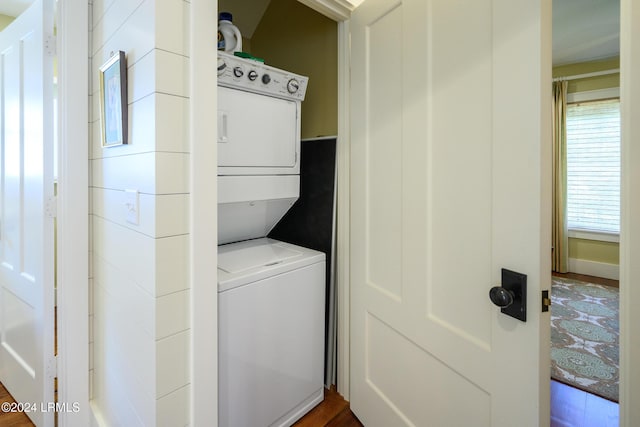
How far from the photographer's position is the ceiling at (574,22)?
219 centimetres

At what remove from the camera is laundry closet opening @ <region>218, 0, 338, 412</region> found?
1.74 m

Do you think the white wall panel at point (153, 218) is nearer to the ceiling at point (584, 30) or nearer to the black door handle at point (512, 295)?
the black door handle at point (512, 295)

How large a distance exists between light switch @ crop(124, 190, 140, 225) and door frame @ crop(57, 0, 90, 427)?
0.53 m

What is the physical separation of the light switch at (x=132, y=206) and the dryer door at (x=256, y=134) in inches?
Result: 15.1

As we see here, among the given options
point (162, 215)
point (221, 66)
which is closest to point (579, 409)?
point (162, 215)

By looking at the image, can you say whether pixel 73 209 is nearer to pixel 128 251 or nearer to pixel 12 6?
pixel 128 251

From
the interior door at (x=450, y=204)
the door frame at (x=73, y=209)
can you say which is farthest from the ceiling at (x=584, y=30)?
the door frame at (x=73, y=209)

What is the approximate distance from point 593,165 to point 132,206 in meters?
4.99

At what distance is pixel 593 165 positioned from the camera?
393 cm

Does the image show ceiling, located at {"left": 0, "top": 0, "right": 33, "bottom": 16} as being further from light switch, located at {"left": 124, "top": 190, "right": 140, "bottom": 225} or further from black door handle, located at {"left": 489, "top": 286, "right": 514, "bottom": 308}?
black door handle, located at {"left": 489, "top": 286, "right": 514, "bottom": 308}

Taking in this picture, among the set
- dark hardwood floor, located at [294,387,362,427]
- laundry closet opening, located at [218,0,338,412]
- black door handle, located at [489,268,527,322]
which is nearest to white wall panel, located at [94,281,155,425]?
dark hardwood floor, located at [294,387,362,427]

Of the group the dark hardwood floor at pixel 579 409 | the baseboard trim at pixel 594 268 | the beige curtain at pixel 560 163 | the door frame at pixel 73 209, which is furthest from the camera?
the beige curtain at pixel 560 163

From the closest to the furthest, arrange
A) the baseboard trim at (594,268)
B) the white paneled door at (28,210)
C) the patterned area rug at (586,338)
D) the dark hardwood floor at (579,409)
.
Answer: the white paneled door at (28,210), the dark hardwood floor at (579,409), the patterned area rug at (586,338), the baseboard trim at (594,268)

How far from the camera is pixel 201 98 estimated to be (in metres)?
0.99
